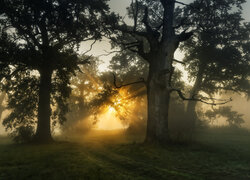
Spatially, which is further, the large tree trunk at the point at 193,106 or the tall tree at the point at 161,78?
the large tree trunk at the point at 193,106

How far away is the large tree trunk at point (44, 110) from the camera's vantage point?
15.9m

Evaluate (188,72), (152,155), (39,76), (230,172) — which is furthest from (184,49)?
(230,172)

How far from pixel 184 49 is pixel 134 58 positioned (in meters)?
7.73

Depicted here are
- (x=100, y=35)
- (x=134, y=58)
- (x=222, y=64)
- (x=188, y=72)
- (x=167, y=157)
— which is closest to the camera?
(x=167, y=157)

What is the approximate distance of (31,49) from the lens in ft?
46.8

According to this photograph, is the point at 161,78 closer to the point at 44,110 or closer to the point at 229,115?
the point at 44,110

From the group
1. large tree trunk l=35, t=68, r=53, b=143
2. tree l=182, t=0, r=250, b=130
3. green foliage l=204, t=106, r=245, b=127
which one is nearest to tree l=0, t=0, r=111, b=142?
large tree trunk l=35, t=68, r=53, b=143

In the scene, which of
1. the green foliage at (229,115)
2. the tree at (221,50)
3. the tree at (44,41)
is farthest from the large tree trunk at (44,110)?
the green foliage at (229,115)

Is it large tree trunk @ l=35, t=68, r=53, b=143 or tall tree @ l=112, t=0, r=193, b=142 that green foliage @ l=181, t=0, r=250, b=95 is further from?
large tree trunk @ l=35, t=68, r=53, b=143

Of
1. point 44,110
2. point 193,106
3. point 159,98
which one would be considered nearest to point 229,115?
point 193,106

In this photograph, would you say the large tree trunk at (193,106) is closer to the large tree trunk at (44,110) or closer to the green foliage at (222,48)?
the green foliage at (222,48)

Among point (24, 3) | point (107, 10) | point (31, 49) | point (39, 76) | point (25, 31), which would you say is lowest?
point (39, 76)

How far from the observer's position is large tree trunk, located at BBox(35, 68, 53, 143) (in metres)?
15.9

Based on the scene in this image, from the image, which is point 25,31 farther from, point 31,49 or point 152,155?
point 152,155
